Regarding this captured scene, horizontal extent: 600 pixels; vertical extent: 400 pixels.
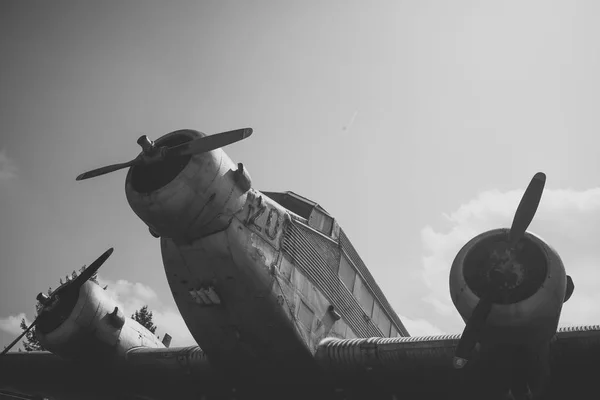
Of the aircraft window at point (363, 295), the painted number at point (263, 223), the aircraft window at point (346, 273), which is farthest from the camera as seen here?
the aircraft window at point (363, 295)

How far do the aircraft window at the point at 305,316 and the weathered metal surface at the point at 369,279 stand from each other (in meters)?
2.09

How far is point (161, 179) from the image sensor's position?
8219mm

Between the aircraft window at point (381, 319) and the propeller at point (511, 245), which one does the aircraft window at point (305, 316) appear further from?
the aircraft window at point (381, 319)

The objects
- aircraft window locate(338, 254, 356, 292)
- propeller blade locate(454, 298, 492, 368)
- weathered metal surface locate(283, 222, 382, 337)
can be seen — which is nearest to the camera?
propeller blade locate(454, 298, 492, 368)

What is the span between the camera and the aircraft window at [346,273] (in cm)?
1109

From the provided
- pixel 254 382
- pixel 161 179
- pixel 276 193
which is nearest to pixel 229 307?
pixel 254 382

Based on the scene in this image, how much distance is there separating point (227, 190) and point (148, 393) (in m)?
5.99

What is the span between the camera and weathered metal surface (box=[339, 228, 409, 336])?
11.4 metres

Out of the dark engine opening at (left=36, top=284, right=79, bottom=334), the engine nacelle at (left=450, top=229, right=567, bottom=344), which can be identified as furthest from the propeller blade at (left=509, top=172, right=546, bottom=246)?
the dark engine opening at (left=36, top=284, right=79, bottom=334)

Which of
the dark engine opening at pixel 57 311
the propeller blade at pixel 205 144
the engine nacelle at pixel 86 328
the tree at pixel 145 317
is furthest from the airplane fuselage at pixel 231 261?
the tree at pixel 145 317

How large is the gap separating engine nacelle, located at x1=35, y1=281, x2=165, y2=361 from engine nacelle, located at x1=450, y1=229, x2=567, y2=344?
25.6 ft

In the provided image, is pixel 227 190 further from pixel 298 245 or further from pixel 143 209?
pixel 298 245

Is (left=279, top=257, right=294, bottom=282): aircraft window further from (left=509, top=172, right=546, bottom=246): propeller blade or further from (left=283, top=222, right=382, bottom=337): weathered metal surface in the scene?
(left=509, top=172, right=546, bottom=246): propeller blade

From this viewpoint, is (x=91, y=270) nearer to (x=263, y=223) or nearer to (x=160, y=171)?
(x=160, y=171)
